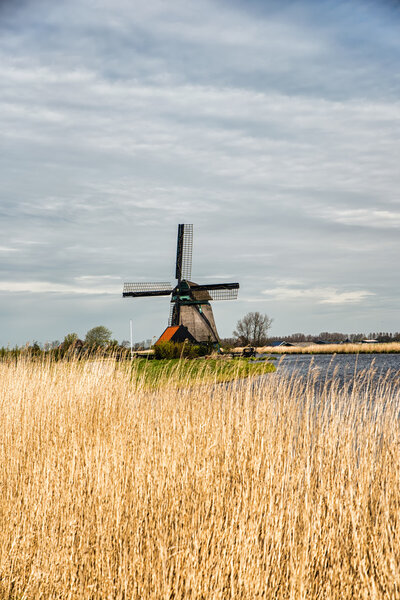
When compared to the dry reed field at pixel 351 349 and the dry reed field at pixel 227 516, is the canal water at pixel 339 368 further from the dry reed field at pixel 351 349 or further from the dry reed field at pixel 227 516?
the dry reed field at pixel 351 349

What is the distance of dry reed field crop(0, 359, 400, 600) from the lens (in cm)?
377

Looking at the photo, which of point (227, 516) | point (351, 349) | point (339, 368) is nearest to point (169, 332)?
point (339, 368)

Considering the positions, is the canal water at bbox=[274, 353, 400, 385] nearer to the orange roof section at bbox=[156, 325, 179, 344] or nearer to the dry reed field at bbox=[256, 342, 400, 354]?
the dry reed field at bbox=[256, 342, 400, 354]

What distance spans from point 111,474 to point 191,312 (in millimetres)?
27551

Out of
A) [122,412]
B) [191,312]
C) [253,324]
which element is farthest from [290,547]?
[253,324]

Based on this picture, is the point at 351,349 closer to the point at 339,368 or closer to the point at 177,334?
the point at 339,368

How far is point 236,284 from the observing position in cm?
3244

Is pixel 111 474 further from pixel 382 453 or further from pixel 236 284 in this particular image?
pixel 236 284

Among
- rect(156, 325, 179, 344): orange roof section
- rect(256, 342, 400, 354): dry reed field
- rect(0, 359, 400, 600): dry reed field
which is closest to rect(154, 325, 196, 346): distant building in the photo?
rect(156, 325, 179, 344): orange roof section

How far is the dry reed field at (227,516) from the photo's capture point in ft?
12.4

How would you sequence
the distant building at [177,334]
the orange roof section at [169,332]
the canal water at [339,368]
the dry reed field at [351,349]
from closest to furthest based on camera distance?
1. the canal water at [339,368]
2. the distant building at [177,334]
3. the orange roof section at [169,332]
4. the dry reed field at [351,349]

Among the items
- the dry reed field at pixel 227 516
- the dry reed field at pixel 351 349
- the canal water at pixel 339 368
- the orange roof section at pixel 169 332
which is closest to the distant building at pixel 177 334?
the orange roof section at pixel 169 332

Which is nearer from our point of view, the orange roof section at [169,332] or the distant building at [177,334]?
the distant building at [177,334]

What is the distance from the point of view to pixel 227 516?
13.5ft
